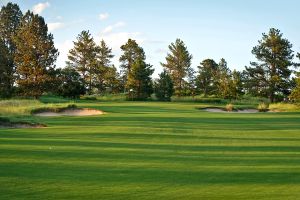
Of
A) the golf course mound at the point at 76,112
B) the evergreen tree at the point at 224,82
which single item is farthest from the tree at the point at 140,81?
the golf course mound at the point at 76,112

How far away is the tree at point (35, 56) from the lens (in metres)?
59.9

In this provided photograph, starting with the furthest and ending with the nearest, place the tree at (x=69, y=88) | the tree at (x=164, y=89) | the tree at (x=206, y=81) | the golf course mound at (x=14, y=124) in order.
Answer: the tree at (x=206, y=81) → the tree at (x=164, y=89) → the tree at (x=69, y=88) → the golf course mound at (x=14, y=124)

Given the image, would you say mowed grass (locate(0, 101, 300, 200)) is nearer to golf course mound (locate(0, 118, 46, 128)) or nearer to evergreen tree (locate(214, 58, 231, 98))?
golf course mound (locate(0, 118, 46, 128))

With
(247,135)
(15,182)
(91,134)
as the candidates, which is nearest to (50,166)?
(15,182)

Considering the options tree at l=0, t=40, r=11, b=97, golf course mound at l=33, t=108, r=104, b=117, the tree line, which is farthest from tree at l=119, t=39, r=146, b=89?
golf course mound at l=33, t=108, r=104, b=117

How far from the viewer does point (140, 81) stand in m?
78.6

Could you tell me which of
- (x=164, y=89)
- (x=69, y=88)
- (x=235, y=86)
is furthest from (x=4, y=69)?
(x=235, y=86)

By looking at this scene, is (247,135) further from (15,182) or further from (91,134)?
(15,182)

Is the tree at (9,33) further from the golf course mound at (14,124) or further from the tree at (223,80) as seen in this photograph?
the golf course mound at (14,124)

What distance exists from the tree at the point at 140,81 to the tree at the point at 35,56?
2064cm

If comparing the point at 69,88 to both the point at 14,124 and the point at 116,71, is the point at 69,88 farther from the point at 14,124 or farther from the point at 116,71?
the point at 14,124

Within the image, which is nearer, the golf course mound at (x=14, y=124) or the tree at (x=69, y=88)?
the golf course mound at (x=14, y=124)

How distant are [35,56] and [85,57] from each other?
1181 inches

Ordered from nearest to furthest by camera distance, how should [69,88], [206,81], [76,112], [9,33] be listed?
[76,112] → [69,88] → [9,33] → [206,81]
